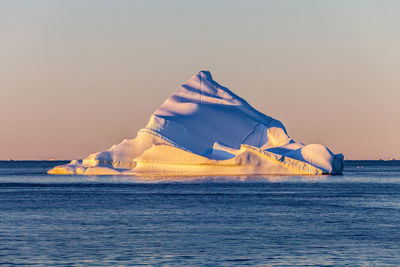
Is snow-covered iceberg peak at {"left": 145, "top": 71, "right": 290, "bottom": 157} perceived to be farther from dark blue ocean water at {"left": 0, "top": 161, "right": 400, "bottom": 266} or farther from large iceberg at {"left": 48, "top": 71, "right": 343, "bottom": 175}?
dark blue ocean water at {"left": 0, "top": 161, "right": 400, "bottom": 266}

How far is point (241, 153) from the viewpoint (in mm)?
86688

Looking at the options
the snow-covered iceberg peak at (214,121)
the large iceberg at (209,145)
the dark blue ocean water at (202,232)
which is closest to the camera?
the dark blue ocean water at (202,232)

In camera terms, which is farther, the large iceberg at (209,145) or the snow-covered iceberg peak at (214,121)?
the snow-covered iceberg peak at (214,121)

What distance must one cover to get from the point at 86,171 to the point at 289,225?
2888 inches

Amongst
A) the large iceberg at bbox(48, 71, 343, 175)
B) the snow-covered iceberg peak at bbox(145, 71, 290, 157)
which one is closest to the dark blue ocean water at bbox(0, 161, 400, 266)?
the large iceberg at bbox(48, 71, 343, 175)

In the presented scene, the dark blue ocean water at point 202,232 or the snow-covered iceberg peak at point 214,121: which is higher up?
the snow-covered iceberg peak at point 214,121

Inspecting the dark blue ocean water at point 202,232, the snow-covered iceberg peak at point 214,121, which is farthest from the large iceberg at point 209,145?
the dark blue ocean water at point 202,232

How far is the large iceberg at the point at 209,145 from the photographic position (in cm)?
8762

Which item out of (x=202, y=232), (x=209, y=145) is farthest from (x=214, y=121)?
(x=202, y=232)

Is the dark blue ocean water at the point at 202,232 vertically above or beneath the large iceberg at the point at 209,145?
beneath

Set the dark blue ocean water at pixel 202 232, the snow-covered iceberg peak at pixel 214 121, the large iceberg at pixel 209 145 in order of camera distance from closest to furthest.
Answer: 1. the dark blue ocean water at pixel 202 232
2. the large iceberg at pixel 209 145
3. the snow-covered iceberg peak at pixel 214 121

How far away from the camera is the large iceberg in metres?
87.6

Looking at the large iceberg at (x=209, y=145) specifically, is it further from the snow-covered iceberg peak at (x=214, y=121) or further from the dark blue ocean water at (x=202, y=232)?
the dark blue ocean water at (x=202, y=232)

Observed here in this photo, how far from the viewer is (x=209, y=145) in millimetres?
96688
